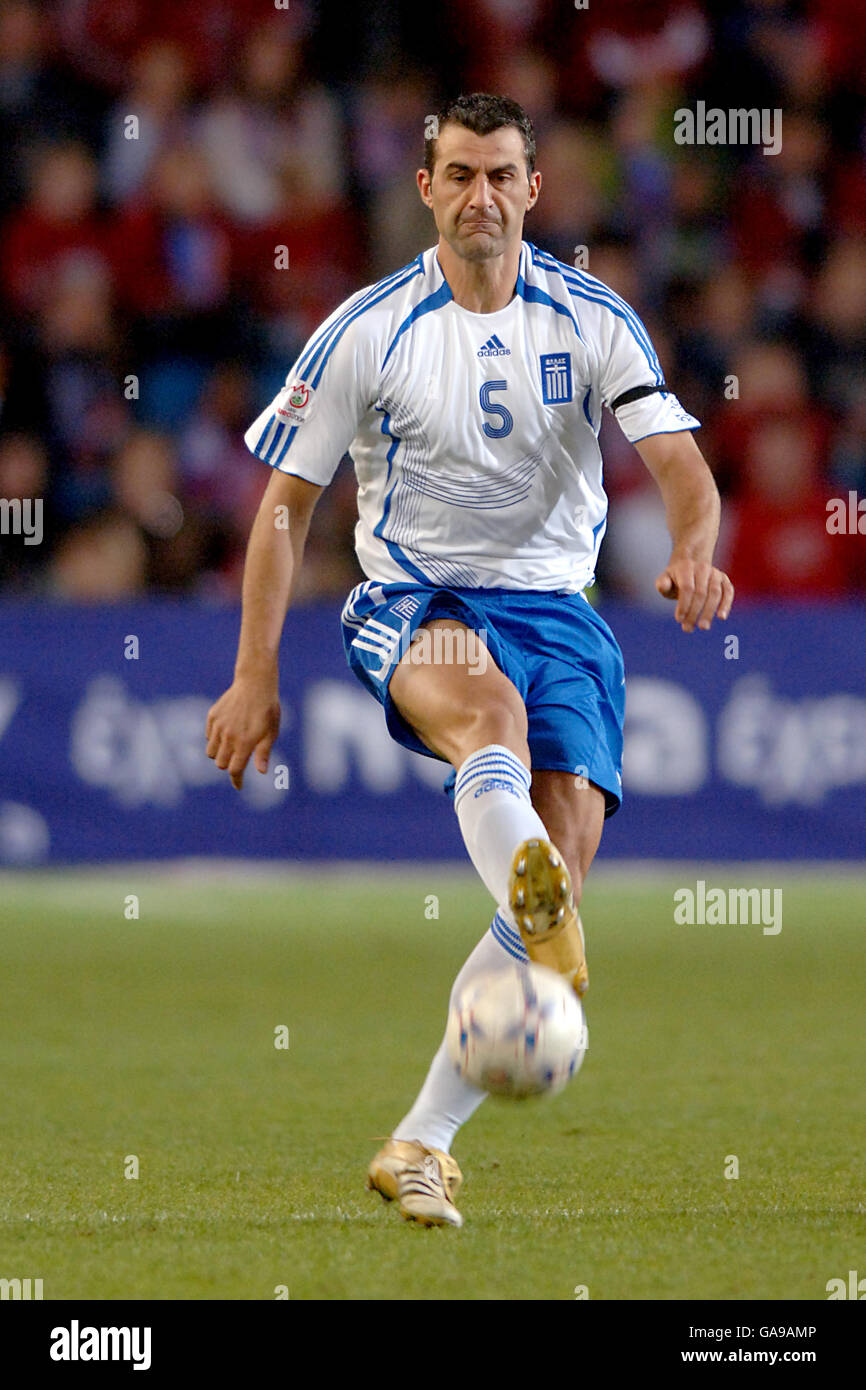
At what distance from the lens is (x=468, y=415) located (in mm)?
4367

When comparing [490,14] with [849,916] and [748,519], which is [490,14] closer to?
[748,519]

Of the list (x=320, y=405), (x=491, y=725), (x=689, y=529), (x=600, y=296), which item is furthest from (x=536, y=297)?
(x=491, y=725)

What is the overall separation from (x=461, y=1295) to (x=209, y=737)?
1476 mm

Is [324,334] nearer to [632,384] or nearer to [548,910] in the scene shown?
[632,384]

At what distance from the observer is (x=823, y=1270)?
3453mm

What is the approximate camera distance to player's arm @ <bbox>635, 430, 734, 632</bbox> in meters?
3.90

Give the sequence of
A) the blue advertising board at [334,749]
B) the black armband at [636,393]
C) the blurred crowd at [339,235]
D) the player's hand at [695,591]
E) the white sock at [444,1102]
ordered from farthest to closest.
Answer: the blurred crowd at [339,235], the blue advertising board at [334,749], the black armband at [636,393], the white sock at [444,1102], the player's hand at [695,591]

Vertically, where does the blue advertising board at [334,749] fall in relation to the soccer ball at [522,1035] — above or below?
above

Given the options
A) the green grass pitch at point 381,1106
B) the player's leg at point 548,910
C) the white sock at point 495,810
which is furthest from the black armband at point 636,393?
the green grass pitch at point 381,1106

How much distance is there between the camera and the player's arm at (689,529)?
3.90 m

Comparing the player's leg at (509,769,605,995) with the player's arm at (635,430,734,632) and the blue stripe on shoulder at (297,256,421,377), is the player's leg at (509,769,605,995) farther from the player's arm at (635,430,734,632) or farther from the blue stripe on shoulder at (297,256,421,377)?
the blue stripe on shoulder at (297,256,421,377)

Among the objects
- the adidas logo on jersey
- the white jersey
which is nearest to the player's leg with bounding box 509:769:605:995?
the white jersey

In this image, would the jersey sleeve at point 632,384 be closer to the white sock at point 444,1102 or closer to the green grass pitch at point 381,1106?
the white sock at point 444,1102

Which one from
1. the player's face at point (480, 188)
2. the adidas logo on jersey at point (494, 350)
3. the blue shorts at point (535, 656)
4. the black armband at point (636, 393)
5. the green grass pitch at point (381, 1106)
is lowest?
the green grass pitch at point (381, 1106)
